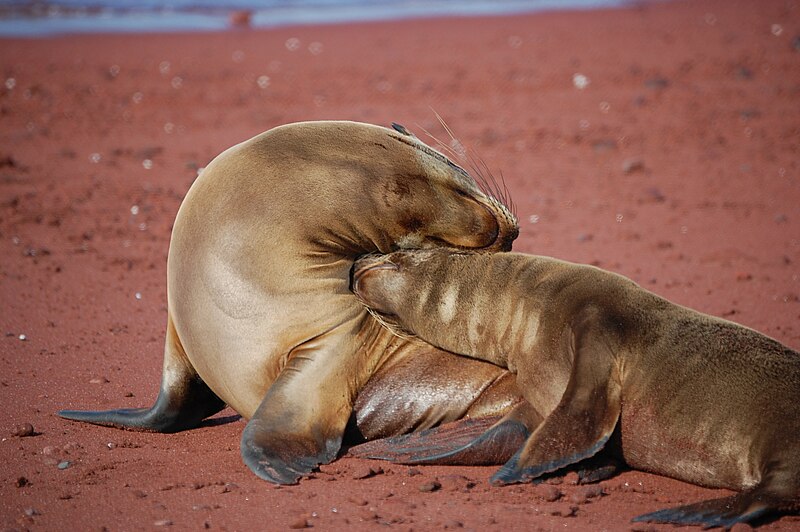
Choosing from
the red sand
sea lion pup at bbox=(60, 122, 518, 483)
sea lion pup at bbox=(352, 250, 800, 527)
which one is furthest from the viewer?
sea lion pup at bbox=(60, 122, 518, 483)

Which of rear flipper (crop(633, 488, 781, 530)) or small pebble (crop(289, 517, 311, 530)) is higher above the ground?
rear flipper (crop(633, 488, 781, 530))

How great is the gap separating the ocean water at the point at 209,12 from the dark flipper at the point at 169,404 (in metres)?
14.4

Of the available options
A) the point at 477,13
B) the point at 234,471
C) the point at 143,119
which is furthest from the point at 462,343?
the point at 477,13

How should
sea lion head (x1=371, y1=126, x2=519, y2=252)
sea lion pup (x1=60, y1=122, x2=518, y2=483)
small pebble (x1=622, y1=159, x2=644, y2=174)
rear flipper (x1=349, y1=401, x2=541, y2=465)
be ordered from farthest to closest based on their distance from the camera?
small pebble (x1=622, y1=159, x2=644, y2=174), sea lion head (x1=371, y1=126, x2=519, y2=252), sea lion pup (x1=60, y1=122, x2=518, y2=483), rear flipper (x1=349, y1=401, x2=541, y2=465)

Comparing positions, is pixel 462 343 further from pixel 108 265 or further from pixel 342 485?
pixel 108 265

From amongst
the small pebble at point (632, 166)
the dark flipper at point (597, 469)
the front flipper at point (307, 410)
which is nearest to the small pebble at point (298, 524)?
the front flipper at point (307, 410)

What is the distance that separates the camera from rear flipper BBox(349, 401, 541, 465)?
4172 millimetres

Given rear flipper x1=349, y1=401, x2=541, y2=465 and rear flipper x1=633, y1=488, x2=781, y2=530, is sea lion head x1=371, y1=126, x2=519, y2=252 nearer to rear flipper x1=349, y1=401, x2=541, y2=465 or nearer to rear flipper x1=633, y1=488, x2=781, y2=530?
rear flipper x1=349, y1=401, x2=541, y2=465

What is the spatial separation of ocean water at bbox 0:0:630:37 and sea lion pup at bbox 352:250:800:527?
49.4 feet

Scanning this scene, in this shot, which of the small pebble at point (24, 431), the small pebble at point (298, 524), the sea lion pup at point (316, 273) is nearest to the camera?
the small pebble at point (298, 524)

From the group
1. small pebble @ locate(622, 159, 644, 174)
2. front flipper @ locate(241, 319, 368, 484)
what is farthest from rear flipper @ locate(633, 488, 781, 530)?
small pebble @ locate(622, 159, 644, 174)

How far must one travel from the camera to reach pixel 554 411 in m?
3.88

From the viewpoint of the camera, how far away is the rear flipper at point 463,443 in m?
4.17

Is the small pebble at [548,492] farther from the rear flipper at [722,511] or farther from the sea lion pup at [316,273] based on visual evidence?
the sea lion pup at [316,273]
